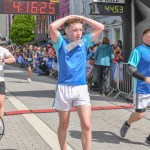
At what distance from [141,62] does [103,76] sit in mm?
6536

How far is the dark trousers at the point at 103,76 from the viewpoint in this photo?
12125 mm

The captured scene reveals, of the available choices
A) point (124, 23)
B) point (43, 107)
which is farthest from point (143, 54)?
point (124, 23)

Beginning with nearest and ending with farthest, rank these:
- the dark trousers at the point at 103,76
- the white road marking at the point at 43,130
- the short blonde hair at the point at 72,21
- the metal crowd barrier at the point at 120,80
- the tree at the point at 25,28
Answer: the short blonde hair at the point at 72,21, the white road marking at the point at 43,130, the metal crowd barrier at the point at 120,80, the dark trousers at the point at 103,76, the tree at the point at 25,28

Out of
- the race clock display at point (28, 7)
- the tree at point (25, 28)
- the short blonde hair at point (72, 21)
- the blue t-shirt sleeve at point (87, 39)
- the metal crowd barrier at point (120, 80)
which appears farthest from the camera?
the tree at point (25, 28)

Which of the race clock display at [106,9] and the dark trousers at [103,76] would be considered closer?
the race clock display at [106,9]

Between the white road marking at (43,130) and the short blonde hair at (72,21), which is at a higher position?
the short blonde hair at (72,21)

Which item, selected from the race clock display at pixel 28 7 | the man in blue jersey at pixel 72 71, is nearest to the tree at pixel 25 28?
the race clock display at pixel 28 7

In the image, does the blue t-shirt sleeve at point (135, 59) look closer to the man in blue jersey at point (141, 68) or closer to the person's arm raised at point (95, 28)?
the man in blue jersey at point (141, 68)

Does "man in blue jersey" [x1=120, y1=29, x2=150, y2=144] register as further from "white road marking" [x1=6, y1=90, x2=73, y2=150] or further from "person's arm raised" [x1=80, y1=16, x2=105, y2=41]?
"white road marking" [x1=6, y1=90, x2=73, y2=150]

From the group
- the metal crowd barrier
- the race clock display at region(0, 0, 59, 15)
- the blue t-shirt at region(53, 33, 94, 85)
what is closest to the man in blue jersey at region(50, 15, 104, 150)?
the blue t-shirt at region(53, 33, 94, 85)

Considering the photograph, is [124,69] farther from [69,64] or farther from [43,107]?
[69,64]

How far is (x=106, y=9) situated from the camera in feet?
37.0

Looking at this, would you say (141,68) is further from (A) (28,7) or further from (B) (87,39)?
(A) (28,7)

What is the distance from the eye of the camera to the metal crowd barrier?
11.1 metres
